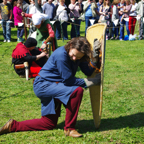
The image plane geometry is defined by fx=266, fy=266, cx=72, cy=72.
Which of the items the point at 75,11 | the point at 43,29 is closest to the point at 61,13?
the point at 75,11

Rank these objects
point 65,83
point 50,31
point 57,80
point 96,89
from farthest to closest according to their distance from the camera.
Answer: point 50,31 → point 96,89 → point 57,80 → point 65,83

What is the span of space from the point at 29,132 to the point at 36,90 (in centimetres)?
62

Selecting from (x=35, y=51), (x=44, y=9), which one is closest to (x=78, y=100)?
(x=35, y=51)

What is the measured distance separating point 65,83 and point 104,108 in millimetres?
1439

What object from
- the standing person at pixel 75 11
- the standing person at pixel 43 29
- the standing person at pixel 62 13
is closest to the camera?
the standing person at pixel 43 29

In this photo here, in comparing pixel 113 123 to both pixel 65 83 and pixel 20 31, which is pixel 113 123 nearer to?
pixel 65 83

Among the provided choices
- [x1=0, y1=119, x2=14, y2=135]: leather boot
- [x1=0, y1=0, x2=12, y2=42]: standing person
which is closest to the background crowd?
[x1=0, y1=0, x2=12, y2=42]: standing person

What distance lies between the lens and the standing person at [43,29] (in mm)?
6223

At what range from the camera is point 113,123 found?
13.0 ft

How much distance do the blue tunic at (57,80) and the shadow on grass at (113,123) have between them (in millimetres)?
632

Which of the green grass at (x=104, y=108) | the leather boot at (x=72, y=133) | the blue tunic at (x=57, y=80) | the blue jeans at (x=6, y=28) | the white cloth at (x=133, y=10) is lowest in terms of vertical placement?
the green grass at (x=104, y=108)

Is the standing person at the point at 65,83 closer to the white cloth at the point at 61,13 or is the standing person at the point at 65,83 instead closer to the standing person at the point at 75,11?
the white cloth at the point at 61,13

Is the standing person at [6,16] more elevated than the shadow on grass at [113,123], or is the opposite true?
the standing person at [6,16]

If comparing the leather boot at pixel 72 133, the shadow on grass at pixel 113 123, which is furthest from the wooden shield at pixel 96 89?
the leather boot at pixel 72 133
